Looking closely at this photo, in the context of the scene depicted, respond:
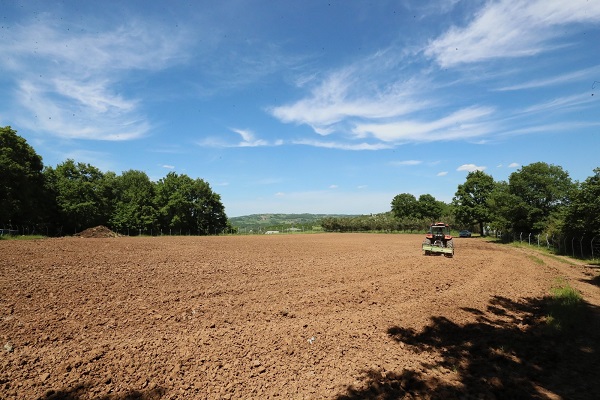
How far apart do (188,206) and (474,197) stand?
71602 mm

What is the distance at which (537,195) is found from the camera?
1693 inches

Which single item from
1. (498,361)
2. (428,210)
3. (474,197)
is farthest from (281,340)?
(428,210)

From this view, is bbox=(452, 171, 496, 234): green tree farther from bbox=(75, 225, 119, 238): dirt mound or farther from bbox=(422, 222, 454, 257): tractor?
bbox=(75, 225, 119, 238): dirt mound

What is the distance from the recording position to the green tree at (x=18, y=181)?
139 feet

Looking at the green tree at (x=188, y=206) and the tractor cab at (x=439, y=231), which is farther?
the green tree at (x=188, y=206)

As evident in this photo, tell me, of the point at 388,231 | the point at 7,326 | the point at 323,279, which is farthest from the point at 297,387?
the point at 388,231

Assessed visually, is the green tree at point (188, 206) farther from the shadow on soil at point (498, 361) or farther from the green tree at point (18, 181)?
the shadow on soil at point (498, 361)

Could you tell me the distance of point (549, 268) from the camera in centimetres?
1989

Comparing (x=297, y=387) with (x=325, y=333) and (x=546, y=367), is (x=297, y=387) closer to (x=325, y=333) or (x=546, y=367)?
(x=325, y=333)

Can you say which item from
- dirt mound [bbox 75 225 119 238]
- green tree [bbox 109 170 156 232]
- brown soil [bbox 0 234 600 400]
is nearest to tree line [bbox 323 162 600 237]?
brown soil [bbox 0 234 600 400]

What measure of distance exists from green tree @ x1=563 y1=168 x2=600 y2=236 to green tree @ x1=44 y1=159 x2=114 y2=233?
7247 centimetres

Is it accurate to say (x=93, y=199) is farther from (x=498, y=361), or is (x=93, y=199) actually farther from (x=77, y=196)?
(x=498, y=361)

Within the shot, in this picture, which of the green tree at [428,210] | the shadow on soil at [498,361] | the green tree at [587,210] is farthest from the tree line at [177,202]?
the green tree at [428,210]

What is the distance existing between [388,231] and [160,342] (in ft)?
308
